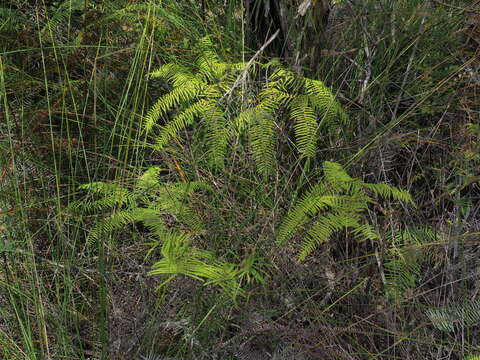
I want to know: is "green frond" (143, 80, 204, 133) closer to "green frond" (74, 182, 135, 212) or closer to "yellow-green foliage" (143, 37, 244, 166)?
"yellow-green foliage" (143, 37, 244, 166)

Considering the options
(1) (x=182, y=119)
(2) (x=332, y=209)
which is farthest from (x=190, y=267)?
(1) (x=182, y=119)

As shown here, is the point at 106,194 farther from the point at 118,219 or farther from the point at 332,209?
the point at 332,209

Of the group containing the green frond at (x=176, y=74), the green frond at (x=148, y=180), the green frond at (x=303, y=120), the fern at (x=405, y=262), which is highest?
the green frond at (x=176, y=74)

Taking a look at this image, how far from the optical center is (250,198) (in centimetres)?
157

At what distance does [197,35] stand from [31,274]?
3.83 feet

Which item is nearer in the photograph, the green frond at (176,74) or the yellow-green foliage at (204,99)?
the yellow-green foliage at (204,99)

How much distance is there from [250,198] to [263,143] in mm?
194

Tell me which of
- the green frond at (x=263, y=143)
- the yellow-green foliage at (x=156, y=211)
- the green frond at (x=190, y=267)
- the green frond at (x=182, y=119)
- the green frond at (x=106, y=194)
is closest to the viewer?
the green frond at (x=190, y=267)

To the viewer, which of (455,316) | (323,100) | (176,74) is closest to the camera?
(455,316)

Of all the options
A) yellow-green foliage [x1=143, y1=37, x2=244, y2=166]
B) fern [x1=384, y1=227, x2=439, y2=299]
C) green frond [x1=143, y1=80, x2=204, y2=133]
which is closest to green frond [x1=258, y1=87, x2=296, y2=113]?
yellow-green foliage [x1=143, y1=37, x2=244, y2=166]

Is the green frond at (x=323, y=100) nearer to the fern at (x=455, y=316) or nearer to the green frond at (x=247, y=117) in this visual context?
the green frond at (x=247, y=117)

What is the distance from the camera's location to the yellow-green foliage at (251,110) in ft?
5.02

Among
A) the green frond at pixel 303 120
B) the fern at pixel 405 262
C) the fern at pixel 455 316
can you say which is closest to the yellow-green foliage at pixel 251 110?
the green frond at pixel 303 120

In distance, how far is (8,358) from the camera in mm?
1245
